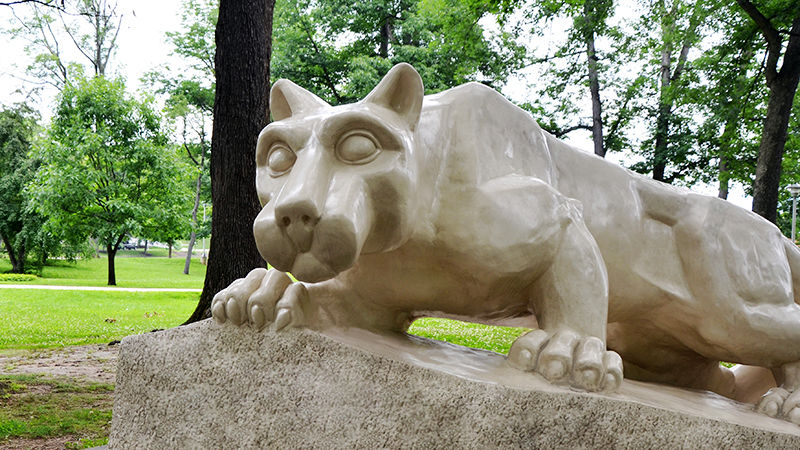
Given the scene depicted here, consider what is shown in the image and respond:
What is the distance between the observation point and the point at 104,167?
62.7 feet

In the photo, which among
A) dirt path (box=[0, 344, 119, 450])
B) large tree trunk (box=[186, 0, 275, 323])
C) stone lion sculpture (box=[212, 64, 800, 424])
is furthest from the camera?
dirt path (box=[0, 344, 119, 450])

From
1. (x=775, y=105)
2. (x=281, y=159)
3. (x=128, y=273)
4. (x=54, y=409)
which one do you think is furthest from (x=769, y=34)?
(x=128, y=273)

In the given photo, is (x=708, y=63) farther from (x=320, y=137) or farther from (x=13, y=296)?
(x=13, y=296)

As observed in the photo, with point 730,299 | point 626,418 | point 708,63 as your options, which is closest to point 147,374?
point 626,418

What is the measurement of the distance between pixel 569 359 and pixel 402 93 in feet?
3.02

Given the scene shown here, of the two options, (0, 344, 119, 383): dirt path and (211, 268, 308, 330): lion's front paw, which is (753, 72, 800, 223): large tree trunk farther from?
(0, 344, 119, 383): dirt path

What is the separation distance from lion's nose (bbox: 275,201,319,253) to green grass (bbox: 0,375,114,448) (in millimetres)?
4022

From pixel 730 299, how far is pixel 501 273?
2.96 ft

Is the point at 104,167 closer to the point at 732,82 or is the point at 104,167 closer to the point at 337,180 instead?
the point at 732,82

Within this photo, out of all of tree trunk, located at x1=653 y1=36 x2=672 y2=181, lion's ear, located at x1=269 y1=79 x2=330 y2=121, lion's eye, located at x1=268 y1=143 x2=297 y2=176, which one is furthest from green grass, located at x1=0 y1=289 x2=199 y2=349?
tree trunk, located at x1=653 y1=36 x2=672 y2=181

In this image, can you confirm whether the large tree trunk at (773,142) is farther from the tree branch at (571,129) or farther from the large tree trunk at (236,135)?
the tree branch at (571,129)

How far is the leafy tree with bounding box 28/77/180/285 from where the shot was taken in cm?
1811

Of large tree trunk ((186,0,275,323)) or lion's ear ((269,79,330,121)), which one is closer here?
lion's ear ((269,79,330,121))

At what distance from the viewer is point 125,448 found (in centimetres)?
211
